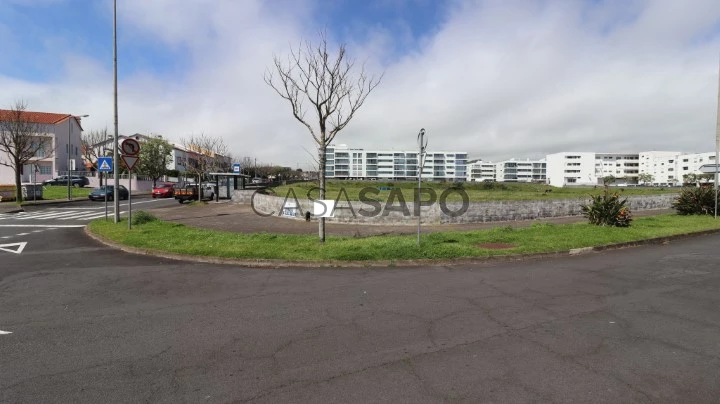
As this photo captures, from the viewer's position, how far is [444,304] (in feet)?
18.8

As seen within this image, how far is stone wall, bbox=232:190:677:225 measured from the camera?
16.4 metres

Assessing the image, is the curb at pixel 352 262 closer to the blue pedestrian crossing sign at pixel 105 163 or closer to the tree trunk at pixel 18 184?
the blue pedestrian crossing sign at pixel 105 163

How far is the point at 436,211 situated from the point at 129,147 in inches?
467

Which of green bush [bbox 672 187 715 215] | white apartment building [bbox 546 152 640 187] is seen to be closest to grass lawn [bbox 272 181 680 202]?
green bush [bbox 672 187 715 215]

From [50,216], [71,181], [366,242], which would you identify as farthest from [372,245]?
[71,181]

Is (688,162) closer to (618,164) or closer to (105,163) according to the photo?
(618,164)

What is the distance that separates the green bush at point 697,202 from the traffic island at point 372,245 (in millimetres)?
9214

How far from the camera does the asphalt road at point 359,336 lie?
3.34 m

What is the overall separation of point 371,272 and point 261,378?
460cm

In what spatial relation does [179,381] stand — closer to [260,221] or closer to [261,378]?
[261,378]

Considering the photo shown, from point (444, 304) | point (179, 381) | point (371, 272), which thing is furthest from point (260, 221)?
point (179, 381)

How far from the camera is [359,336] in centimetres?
450

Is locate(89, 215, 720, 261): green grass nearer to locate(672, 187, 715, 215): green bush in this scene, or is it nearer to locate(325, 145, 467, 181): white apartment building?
locate(672, 187, 715, 215): green bush

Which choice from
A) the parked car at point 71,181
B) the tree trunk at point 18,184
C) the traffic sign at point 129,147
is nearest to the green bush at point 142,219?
the traffic sign at point 129,147
